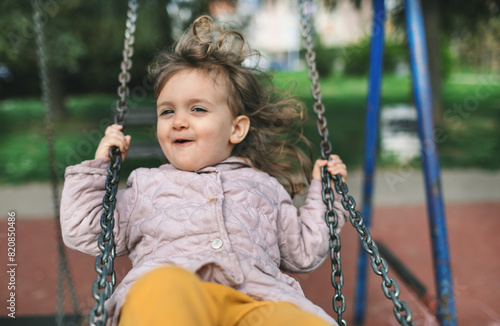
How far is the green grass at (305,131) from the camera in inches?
219

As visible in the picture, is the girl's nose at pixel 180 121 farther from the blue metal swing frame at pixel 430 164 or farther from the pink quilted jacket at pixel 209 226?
the blue metal swing frame at pixel 430 164

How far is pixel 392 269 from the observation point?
8.06 feet

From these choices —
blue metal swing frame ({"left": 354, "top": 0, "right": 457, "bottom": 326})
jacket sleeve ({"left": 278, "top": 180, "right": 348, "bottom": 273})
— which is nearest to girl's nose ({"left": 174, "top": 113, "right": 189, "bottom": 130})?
jacket sleeve ({"left": 278, "top": 180, "right": 348, "bottom": 273})

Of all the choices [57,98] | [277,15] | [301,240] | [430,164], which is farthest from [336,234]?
[57,98]

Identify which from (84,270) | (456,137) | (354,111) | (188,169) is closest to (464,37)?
(456,137)

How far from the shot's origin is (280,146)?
1.63 m

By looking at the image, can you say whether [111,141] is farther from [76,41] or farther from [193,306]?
[76,41]

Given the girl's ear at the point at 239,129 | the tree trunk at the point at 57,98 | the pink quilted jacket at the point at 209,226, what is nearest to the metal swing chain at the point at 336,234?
the pink quilted jacket at the point at 209,226

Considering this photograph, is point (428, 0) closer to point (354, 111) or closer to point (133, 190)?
point (354, 111)

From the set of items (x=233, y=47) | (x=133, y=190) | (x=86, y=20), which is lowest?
(x=133, y=190)

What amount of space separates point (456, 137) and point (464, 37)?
1499mm

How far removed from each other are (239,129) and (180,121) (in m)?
0.24

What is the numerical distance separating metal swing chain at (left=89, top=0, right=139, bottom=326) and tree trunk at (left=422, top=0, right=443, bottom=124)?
5.36 m

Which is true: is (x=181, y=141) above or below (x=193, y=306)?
above
